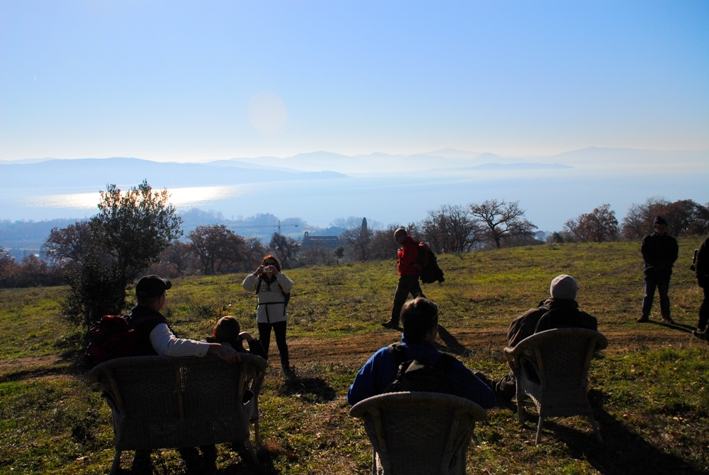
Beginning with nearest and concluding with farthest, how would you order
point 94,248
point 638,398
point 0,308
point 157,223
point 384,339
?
point 638,398
point 384,339
point 94,248
point 157,223
point 0,308

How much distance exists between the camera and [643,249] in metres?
10.0

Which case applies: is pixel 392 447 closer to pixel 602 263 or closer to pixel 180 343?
pixel 180 343

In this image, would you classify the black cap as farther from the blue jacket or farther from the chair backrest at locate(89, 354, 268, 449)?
the blue jacket

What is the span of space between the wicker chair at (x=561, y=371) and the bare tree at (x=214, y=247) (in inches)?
1997

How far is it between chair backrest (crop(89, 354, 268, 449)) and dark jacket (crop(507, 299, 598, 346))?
112 inches

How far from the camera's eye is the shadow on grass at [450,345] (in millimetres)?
8492

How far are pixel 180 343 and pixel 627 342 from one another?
8.21 metres

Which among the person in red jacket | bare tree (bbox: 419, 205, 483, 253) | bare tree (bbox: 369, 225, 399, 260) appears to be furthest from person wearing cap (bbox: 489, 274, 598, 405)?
bare tree (bbox: 369, 225, 399, 260)

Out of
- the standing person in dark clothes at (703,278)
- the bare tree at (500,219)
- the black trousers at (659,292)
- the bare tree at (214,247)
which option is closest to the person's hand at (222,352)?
the standing person in dark clothes at (703,278)

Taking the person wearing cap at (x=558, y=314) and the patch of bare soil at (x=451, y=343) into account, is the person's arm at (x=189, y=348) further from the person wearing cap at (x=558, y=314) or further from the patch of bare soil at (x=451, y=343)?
the patch of bare soil at (x=451, y=343)

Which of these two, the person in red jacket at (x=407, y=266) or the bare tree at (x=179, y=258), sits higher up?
the person in red jacket at (x=407, y=266)

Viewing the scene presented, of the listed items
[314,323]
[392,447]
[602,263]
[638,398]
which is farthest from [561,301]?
[602,263]

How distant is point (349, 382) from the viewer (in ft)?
22.5

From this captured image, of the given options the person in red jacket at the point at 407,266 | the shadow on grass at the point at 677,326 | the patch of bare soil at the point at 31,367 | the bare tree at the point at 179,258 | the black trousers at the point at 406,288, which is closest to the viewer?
the patch of bare soil at the point at 31,367
